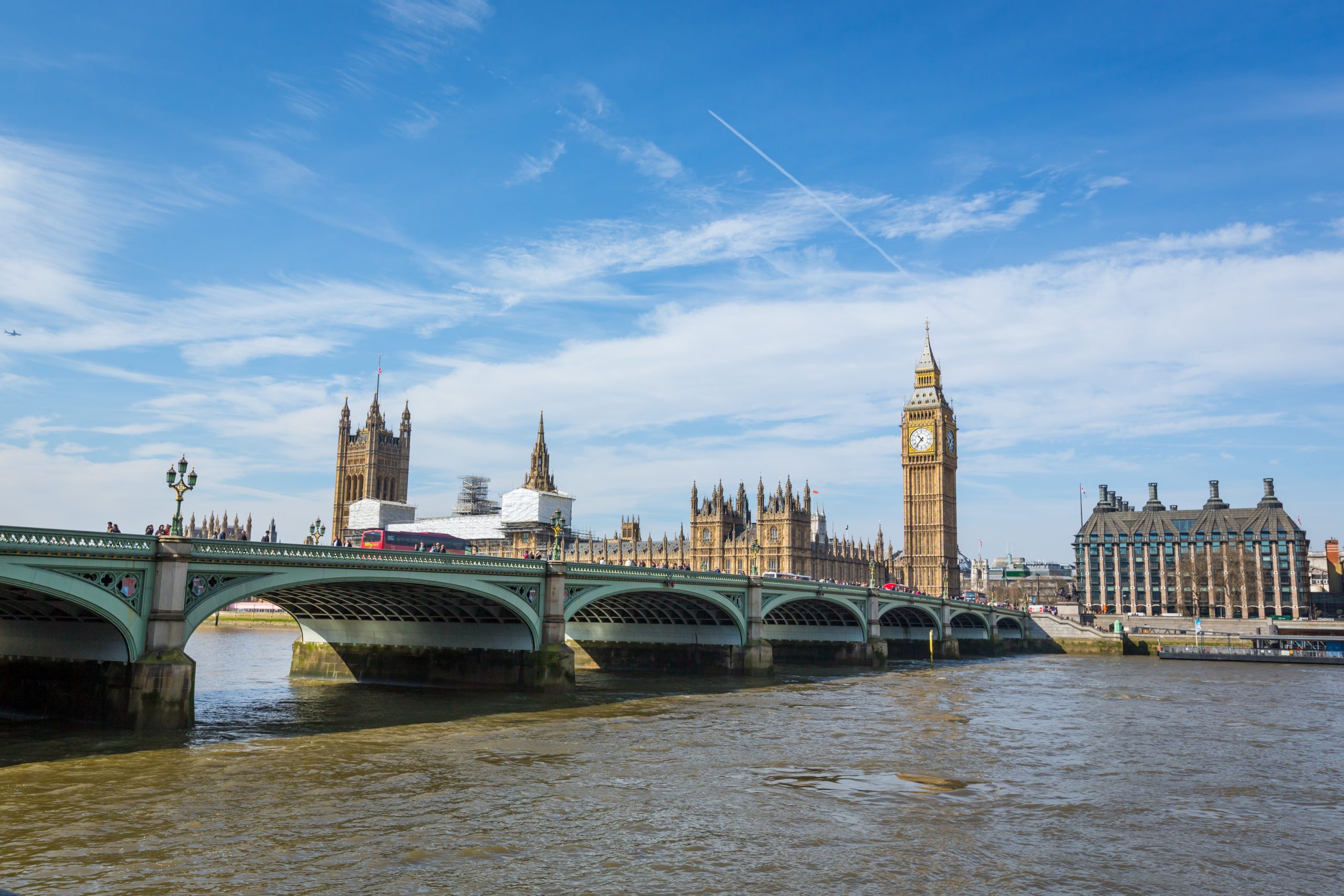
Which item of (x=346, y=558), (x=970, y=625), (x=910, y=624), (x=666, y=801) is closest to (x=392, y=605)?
(x=346, y=558)

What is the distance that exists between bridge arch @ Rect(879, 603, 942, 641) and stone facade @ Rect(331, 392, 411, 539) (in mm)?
112936

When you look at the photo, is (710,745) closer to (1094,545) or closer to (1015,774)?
(1015,774)

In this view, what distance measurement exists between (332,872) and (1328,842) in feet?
59.8

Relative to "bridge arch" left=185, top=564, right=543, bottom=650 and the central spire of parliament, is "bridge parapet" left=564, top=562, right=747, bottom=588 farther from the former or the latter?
the central spire of parliament

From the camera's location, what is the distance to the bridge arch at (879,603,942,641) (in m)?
84.8

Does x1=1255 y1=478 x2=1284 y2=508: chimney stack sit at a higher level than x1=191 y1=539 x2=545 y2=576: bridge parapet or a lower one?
higher

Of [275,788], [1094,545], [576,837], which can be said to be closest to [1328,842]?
[576,837]

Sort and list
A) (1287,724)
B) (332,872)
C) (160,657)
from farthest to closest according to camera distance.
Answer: (1287,724) → (160,657) → (332,872)

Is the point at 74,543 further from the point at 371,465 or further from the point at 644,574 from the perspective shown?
the point at 371,465

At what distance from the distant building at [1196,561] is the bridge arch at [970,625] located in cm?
5036

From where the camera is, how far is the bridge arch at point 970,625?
310ft

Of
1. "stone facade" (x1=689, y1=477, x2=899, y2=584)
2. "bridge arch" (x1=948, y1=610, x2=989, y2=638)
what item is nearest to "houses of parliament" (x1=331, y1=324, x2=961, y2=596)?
"stone facade" (x1=689, y1=477, x2=899, y2=584)

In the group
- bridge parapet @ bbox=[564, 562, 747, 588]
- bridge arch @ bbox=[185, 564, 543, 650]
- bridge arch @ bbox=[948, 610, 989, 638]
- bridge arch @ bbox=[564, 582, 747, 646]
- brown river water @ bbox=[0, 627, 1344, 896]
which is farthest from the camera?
bridge arch @ bbox=[948, 610, 989, 638]

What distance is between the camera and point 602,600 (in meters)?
58.3
